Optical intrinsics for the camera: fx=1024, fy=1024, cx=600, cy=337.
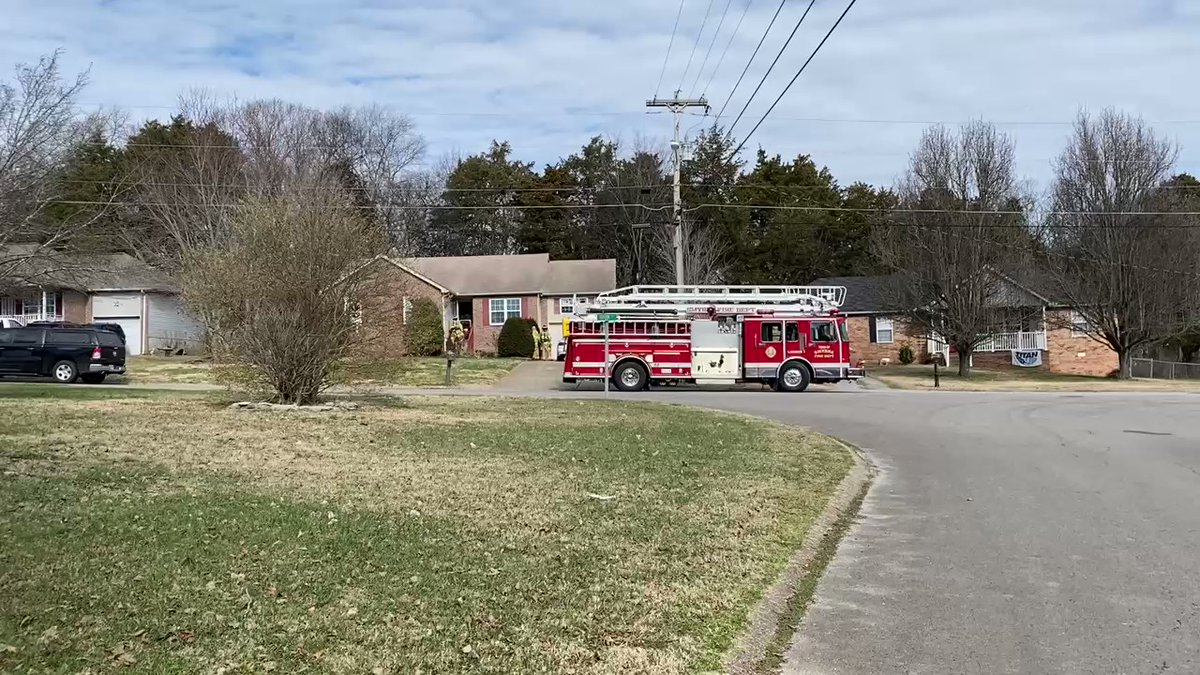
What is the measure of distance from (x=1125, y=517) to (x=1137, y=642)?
439cm

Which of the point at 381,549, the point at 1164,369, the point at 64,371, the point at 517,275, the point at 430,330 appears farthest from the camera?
the point at 517,275

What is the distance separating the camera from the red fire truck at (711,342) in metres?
30.0

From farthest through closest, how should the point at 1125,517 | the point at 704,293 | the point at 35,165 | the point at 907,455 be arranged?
the point at 704,293, the point at 35,165, the point at 907,455, the point at 1125,517

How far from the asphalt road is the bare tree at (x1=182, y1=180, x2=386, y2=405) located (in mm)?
9094

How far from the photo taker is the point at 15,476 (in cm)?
852

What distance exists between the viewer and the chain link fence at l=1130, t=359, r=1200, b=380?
47.1 meters

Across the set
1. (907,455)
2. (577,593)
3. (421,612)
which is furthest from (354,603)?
(907,455)

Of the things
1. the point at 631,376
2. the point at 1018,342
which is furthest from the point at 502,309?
the point at 1018,342

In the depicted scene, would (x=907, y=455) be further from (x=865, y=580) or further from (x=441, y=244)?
(x=441, y=244)

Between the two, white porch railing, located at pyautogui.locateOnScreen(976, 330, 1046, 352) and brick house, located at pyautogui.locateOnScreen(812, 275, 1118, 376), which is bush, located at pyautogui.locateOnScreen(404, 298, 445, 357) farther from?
white porch railing, located at pyautogui.locateOnScreen(976, 330, 1046, 352)

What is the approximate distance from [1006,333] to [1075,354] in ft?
16.7

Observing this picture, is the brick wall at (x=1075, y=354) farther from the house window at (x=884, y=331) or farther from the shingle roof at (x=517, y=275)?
the shingle roof at (x=517, y=275)

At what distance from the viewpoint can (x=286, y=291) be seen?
17.1 metres

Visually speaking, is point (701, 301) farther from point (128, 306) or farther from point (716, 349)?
point (128, 306)
